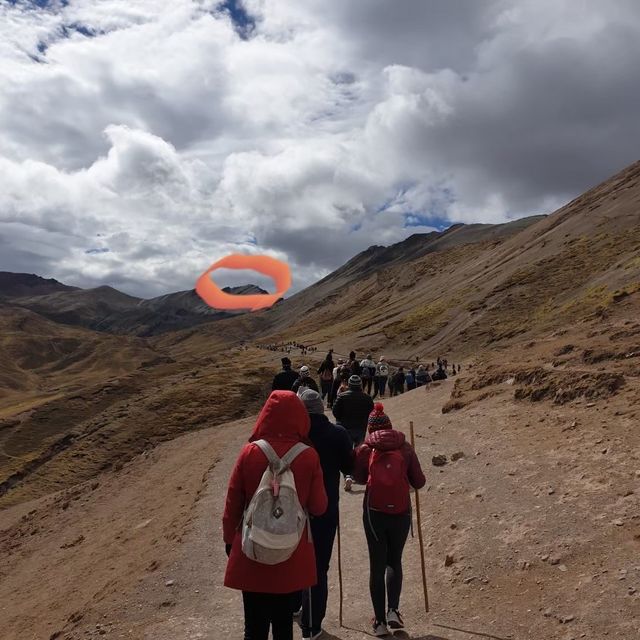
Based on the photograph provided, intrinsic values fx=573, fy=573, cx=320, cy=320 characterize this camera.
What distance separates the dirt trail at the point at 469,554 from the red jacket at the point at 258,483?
7.50ft

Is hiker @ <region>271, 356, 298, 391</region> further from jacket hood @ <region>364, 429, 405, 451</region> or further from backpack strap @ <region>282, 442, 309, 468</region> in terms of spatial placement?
backpack strap @ <region>282, 442, 309, 468</region>

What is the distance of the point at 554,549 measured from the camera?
689 centimetres

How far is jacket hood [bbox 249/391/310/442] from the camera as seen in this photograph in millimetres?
4258

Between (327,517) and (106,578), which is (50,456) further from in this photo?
(327,517)

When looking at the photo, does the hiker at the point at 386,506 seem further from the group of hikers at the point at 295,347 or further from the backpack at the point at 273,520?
the group of hikers at the point at 295,347

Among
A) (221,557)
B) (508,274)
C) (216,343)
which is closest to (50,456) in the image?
(221,557)

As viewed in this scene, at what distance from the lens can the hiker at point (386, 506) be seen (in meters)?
5.56

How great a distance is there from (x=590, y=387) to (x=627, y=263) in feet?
154

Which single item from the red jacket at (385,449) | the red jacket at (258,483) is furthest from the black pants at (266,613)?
the red jacket at (385,449)

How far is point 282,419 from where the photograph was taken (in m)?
4.25

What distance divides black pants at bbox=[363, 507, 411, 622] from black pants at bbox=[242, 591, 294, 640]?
1.57 m

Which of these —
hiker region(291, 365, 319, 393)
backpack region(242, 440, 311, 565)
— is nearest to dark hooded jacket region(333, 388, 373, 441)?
hiker region(291, 365, 319, 393)

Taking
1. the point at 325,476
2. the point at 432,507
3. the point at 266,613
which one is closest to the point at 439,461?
the point at 432,507

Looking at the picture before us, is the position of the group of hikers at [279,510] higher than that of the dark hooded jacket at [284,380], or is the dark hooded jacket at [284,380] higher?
the dark hooded jacket at [284,380]
